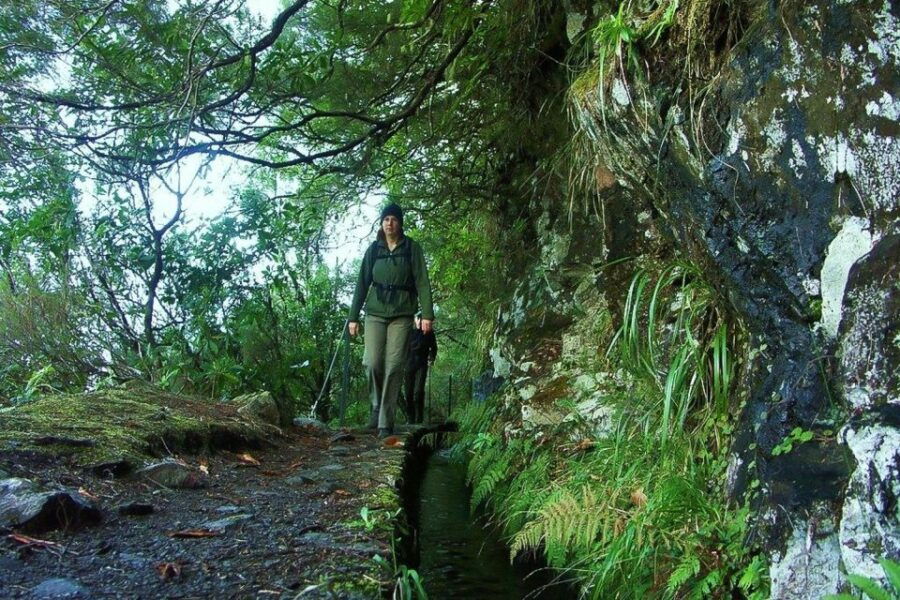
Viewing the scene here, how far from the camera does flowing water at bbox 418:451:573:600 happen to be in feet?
12.5

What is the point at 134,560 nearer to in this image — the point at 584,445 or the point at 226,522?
the point at 226,522

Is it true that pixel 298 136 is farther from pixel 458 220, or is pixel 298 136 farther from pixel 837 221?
pixel 837 221

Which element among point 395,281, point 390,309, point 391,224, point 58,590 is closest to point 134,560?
point 58,590

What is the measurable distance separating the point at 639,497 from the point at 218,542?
6.30 feet

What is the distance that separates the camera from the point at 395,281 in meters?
6.94

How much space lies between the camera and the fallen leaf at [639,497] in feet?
10.8

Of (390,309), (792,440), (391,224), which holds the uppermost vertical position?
(391,224)

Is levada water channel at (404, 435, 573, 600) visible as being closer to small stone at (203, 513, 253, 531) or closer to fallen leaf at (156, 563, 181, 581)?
small stone at (203, 513, 253, 531)

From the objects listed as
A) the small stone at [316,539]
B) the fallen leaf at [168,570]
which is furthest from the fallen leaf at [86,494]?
the small stone at [316,539]

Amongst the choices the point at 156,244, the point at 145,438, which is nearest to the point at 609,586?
the point at 145,438

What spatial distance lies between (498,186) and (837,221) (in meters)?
6.47

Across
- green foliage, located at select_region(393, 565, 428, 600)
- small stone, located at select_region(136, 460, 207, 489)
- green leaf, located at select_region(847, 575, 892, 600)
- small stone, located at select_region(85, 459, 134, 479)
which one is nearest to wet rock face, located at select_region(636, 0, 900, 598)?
green leaf, located at select_region(847, 575, 892, 600)

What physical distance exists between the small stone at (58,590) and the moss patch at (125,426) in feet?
4.81

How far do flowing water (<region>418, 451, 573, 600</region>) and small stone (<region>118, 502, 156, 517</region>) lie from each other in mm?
1439
